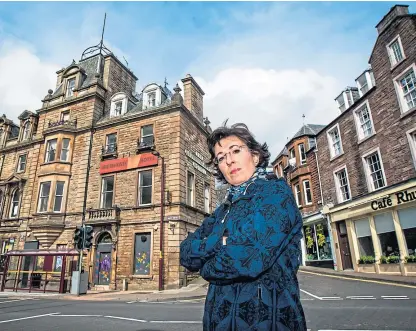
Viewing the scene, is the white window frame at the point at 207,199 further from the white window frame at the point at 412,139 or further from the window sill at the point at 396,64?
the window sill at the point at 396,64

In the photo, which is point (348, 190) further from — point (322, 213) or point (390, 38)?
point (390, 38)

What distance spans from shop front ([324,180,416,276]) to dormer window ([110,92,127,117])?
52.9 ft

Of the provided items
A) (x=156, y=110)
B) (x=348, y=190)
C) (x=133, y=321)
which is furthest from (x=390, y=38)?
(x=133, y=321)

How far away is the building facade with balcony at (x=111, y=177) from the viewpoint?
1582cm

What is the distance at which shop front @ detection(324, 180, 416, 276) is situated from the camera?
12961 millimetres

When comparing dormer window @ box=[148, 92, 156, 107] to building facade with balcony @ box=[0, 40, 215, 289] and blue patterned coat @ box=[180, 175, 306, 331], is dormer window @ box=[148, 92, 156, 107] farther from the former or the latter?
blue patterned coat @ box=[180, 175, 306, 331]

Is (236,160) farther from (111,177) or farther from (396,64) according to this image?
(111,177)

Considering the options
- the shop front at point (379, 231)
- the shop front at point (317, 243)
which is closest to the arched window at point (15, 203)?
the shop front at point (317, 243)

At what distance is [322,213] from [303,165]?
5043 mm

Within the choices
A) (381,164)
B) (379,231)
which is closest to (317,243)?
(379,231)

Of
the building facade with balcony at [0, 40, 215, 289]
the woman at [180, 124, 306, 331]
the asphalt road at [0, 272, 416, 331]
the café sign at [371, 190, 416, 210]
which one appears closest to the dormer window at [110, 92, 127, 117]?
the building facade with balcony at [0, 40, 215, 289]

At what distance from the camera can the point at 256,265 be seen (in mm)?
1344

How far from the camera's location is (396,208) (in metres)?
13.6

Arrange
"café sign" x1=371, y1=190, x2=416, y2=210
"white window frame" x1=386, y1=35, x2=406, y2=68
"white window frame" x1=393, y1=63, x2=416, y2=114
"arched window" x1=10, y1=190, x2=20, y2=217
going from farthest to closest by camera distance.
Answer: "arched window" x1=10, y1=190, x2=20, y2=217 → "white window frame" x1=386, y1=35, x2=406, y2=68 → "white window frame" x1=393, y1=63, x2=416, y2=114 → "café sign" x1=371, y1=190, x2=416, y2=210
